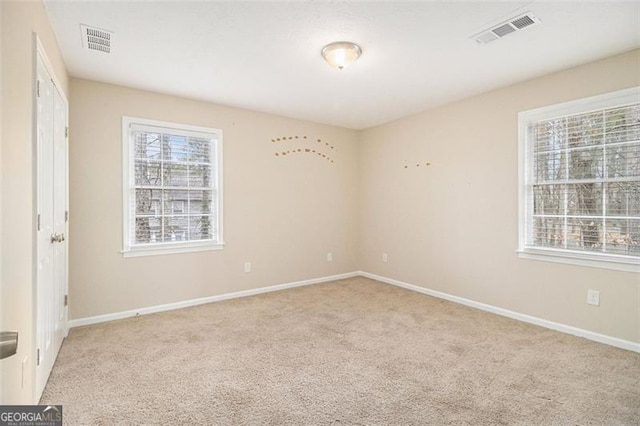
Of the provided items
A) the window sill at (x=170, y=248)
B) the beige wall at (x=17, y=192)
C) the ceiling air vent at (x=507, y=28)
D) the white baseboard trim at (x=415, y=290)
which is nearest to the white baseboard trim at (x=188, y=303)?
the white baseboard trim at (x=415, y=290)

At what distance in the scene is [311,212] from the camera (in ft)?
16.6

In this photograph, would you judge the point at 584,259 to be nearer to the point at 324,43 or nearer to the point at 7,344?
the point at 324,43

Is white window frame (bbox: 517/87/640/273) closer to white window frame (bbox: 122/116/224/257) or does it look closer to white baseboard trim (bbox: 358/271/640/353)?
white baseboard trim (bbox: 358/271/640/353)

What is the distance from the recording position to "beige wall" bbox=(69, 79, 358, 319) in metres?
3.36

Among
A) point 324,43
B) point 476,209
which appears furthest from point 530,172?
point 324,43

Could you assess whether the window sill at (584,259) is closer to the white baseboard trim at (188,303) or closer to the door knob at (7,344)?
the white baseboard trim at (188,303)

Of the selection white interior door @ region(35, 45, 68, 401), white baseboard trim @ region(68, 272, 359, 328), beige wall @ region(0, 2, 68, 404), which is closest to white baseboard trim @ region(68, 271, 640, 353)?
white baseboard trim @ region(68, 272, 359, 328)

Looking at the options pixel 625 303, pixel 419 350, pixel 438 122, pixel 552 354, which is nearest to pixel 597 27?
pixel 438 122

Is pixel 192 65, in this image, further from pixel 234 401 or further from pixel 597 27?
pixel 597 27

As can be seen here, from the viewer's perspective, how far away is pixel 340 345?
2.87 metres

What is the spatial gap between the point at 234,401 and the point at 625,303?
3.20 meters

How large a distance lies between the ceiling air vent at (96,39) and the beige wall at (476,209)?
3565 mm

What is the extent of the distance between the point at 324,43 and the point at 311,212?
278 cm

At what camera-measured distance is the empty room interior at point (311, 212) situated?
2.01m
